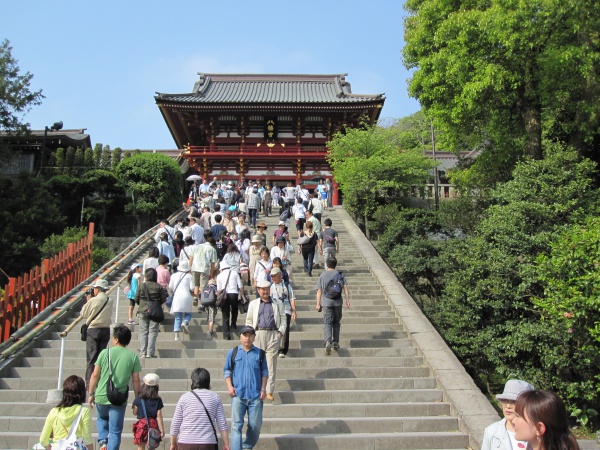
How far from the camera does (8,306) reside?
32.0 ft

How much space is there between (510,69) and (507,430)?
38.1ft

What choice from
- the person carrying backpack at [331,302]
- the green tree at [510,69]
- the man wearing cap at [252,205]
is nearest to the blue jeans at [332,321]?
the person carrying backpack at [331,302]

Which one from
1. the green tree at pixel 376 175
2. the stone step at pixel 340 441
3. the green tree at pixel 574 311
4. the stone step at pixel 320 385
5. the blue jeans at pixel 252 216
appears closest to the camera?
the stone step at pixel 340 441

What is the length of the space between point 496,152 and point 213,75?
947 inches

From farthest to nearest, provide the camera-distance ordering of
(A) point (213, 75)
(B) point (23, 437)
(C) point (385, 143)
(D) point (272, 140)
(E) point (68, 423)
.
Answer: (A) point (213, 75) < (D) point (272, 140) < (C) point (385, 143) < (B) point (23, 437) < (E) point (68, 423)

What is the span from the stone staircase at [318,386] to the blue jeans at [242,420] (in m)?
0.63

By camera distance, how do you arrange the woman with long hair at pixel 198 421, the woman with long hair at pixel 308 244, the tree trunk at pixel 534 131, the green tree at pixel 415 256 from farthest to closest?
the tree trunk at pixel 534 131 → the green tree at pixel 415 256 → the woman with long hair at pixel 308 244 → the woman with long hair at pixel 198 421

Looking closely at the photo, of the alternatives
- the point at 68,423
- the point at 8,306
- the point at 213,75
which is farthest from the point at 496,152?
the point at 213,75

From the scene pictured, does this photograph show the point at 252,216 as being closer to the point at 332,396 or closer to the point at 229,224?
the point at 229,224

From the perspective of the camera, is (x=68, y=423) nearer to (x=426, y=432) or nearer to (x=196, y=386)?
(x=196, y=386)

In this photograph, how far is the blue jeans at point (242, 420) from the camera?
5918 millimetres

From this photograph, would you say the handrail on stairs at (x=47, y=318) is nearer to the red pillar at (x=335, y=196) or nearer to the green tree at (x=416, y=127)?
the red pillar at (x=335, y=196)

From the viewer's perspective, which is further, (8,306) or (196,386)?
(8,306)

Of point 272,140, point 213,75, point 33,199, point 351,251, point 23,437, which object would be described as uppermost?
point 213,75
